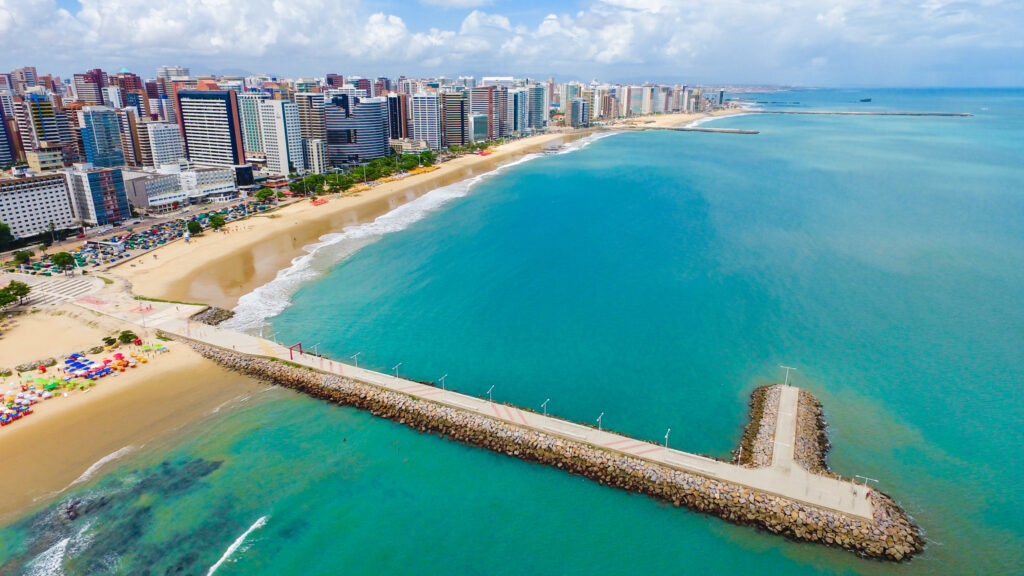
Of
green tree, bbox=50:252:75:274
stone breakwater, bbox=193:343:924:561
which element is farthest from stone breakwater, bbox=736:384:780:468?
green tree, bbox=50:252:75:274

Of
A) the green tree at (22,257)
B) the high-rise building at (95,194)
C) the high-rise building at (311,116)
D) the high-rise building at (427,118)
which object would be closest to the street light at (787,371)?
the green tree at (22,257)

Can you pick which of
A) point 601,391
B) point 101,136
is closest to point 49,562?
point 601,391

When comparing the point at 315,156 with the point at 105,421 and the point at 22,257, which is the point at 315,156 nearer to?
the point at 22,257

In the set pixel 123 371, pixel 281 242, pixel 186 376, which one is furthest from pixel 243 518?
pixel 281 242

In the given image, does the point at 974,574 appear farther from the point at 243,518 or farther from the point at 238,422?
the point at 238,422

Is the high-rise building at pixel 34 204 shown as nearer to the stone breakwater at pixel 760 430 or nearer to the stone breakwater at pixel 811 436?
the stone breakwater at pixel 760 430

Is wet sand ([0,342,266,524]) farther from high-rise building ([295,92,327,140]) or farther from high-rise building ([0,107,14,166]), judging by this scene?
high-rise building ([0,107,14,166])
